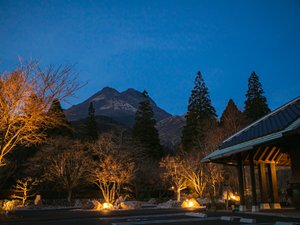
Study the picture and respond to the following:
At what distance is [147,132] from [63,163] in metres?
16.8

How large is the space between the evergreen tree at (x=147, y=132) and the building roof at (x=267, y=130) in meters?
25.6

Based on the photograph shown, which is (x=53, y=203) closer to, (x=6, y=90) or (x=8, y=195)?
(x=8, y=195)

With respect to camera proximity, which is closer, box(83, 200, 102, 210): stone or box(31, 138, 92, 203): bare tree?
box(83, 200, 102, 210): stone

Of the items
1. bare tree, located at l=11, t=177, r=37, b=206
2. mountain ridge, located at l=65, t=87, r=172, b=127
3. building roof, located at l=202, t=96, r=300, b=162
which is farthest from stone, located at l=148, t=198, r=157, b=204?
mountain ridge, located at l=65, t=87, r=172, b=127

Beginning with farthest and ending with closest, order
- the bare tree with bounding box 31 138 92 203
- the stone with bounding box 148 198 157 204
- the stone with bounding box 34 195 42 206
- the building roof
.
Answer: the stone with bounding box 148 198 157 204
the bare tree with bounding box 31 138 92 203
the stone with bounding box 34 195 42 206
the building roof

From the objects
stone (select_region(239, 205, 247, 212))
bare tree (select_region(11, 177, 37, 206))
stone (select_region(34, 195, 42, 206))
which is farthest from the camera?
stone (select_region(34, 195, 42, 206))

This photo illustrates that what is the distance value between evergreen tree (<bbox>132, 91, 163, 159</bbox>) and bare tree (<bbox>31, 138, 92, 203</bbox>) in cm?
1223

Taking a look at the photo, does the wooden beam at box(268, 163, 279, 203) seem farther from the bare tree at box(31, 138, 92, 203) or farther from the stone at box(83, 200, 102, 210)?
Answer: the bare tree at box(31, 138, 92, 203)

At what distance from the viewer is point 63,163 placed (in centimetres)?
2789

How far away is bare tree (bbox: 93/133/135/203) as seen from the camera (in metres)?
24.6

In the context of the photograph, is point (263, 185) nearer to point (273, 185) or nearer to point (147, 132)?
point (273, 185)

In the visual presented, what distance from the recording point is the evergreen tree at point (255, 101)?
41125mm

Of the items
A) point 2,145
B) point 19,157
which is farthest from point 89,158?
point 2,145

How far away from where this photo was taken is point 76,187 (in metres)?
30.8
